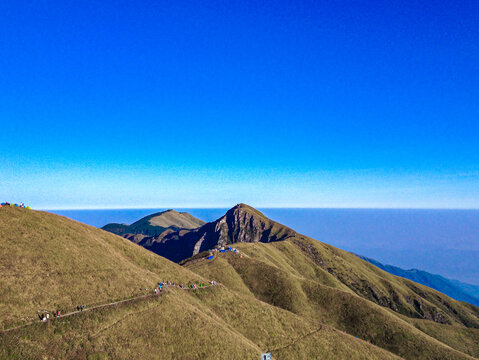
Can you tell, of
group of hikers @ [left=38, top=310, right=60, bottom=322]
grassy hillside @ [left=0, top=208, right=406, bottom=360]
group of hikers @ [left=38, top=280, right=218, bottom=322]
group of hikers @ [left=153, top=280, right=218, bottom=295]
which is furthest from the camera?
group of hikers @ [left=153, top=280, right=218, bottom=295]

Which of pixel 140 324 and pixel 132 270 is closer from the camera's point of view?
pixel 140 324

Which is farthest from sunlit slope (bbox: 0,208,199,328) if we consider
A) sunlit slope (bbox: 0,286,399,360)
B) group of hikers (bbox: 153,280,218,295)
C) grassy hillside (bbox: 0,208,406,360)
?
sunlit slope (bbox: 0,286,399,360)

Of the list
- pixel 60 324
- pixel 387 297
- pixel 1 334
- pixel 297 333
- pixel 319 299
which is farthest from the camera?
pixel 387 297

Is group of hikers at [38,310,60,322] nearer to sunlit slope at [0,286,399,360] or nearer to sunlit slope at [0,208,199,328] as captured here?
sunlit slope at [0,286,399,360]

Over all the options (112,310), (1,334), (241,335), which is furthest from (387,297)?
(1,334)

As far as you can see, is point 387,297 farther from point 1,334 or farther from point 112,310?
point 1,334

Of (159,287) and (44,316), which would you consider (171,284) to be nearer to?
(159,287)

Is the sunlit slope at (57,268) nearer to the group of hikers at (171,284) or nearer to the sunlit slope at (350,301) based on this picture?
the group of hikers at (171,284)
